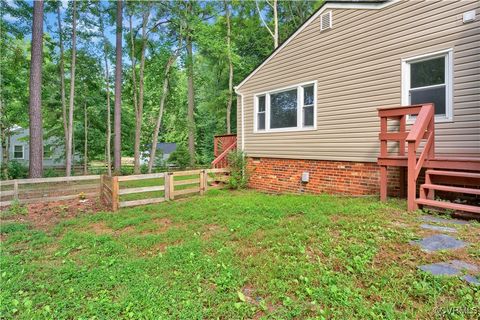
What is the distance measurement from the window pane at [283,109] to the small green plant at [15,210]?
686 centimetres

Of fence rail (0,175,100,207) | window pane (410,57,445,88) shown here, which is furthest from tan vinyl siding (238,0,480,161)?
fence rail (0,175,100,207)

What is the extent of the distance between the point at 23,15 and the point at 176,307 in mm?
16191

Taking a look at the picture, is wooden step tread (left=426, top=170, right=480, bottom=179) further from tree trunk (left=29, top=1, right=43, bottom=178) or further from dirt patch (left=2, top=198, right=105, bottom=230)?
tree trunk (left=29, top=1, right=43, bottom=178)

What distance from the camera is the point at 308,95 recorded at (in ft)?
24.7

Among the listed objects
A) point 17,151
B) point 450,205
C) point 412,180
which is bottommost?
point 450,205

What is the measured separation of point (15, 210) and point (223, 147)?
6.92 metres

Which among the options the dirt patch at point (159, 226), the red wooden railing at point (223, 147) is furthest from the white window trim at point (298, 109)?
the dirt patch at point (159, 226)

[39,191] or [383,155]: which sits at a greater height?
[383,155]

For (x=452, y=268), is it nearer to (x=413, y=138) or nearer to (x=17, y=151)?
(x=413, y=138)

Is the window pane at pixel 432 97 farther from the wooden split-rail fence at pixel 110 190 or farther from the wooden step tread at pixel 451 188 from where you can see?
the wooden split-rail fence at pixel 110 190

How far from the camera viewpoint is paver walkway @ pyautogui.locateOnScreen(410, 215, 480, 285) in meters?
2.39

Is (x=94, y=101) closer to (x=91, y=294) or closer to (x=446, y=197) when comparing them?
(x=91, y=294)

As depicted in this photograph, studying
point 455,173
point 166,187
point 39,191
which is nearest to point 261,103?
point 166,187

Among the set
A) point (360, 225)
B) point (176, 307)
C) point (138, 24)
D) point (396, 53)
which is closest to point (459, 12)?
point (396, 53)
